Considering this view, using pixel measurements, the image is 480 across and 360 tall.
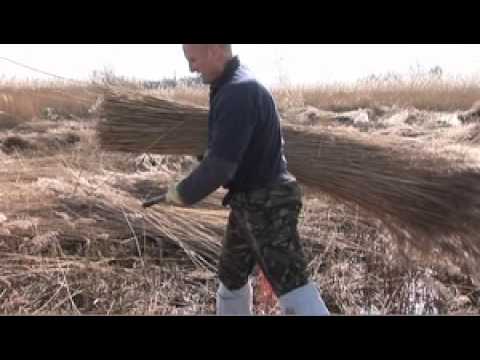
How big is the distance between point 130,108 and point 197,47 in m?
1.02

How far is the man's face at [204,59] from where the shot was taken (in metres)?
1.73

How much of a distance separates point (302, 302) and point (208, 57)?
34.2 inches

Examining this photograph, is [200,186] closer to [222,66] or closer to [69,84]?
[222,66]

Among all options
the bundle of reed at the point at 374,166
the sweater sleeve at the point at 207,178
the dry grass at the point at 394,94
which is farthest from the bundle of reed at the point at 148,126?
the dry grass at the point at 394,94

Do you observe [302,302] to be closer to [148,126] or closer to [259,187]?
Result: [259,187]

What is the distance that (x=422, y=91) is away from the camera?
24.5 ft

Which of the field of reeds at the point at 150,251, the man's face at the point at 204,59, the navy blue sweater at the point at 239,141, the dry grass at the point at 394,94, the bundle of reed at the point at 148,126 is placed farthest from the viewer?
the dry grass at the point at 394,94

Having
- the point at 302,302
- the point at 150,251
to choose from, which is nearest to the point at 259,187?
the point at 302,302

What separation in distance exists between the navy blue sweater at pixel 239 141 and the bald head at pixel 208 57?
2 cm

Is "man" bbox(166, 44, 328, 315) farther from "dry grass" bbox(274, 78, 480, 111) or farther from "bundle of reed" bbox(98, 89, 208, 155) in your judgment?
"dry grass" bbox(274, 78, 480, 111)

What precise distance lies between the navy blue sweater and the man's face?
31mm

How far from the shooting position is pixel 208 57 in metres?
1.73

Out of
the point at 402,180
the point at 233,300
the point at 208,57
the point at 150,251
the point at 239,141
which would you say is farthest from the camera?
the point at 150,251

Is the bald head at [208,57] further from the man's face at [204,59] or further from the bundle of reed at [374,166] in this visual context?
the bundle of reed at [374,166]
